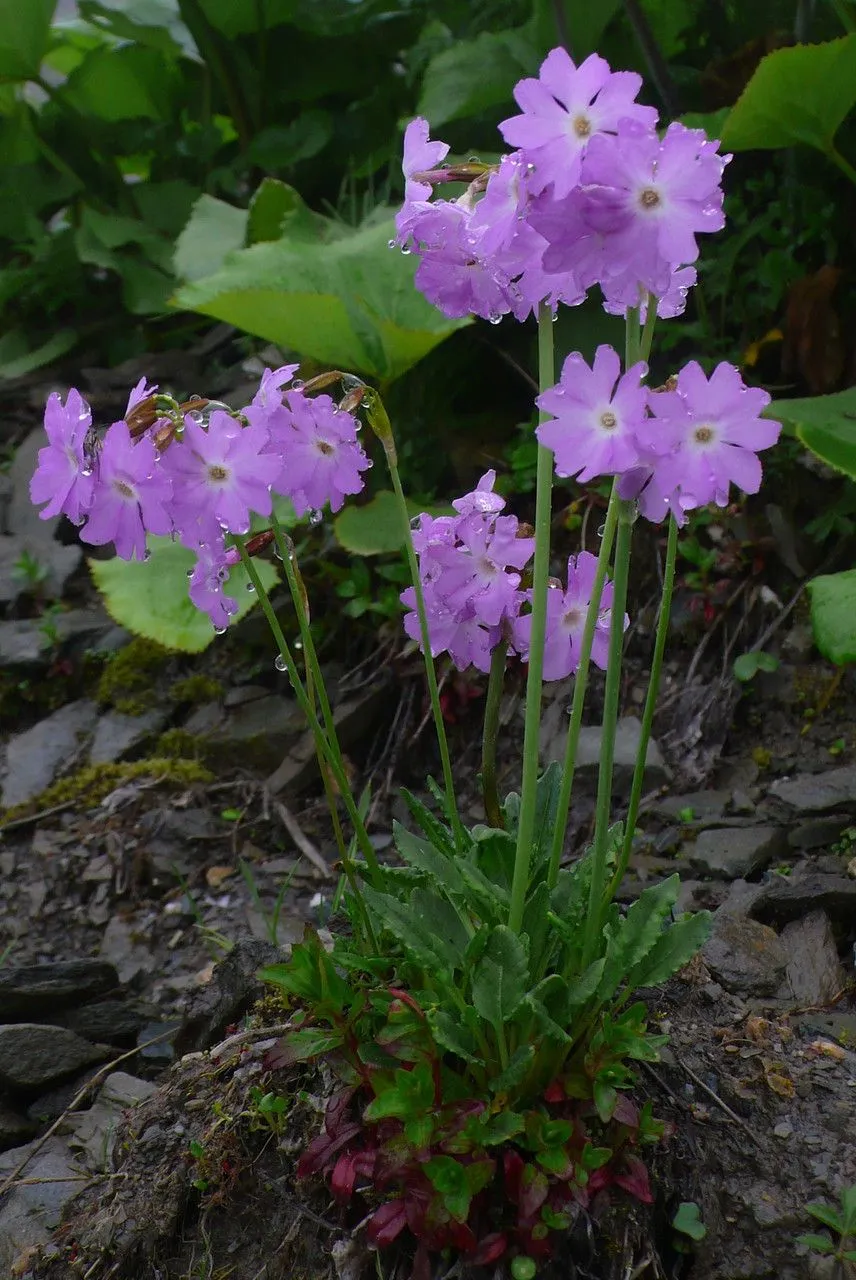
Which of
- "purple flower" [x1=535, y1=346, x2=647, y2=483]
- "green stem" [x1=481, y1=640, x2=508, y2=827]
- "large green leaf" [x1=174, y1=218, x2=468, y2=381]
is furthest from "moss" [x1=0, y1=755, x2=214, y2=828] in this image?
"purple flower" [x1=535, y1=346, x2=647, y2=483]

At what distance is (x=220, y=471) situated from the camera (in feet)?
3.42

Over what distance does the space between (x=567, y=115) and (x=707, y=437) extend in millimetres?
278

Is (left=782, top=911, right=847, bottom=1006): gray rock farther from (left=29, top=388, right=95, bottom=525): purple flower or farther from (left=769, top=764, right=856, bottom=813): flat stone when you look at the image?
(left=29, top=388, right=95, bottom=525): purple flower

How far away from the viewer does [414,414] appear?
314 centimetres

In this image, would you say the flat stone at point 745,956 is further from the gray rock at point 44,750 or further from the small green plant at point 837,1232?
the gray rock at point 44,750

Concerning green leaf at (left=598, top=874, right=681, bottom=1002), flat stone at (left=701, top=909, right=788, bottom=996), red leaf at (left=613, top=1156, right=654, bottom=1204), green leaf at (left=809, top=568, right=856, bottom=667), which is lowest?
flat stone at (left=701, top=909, right=788, bottom=996)

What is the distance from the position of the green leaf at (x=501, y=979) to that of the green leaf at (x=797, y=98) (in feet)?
6.52

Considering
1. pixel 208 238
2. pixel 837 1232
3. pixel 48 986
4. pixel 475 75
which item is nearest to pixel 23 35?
pixel 208 238

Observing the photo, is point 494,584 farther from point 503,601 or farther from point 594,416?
point 594,416

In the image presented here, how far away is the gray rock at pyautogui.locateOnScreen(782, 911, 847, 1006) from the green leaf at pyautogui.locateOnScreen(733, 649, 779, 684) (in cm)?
73

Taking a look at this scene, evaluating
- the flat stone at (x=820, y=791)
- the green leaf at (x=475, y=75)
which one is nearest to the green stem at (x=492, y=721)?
the flat stone at (x=820, y=791)

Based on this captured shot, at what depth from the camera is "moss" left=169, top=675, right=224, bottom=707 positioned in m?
3.08

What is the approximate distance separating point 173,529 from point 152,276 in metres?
3.16

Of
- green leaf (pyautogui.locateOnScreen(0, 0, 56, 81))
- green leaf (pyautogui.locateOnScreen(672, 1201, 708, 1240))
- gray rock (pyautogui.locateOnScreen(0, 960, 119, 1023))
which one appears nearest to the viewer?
green leaf (pyautogui.locateOnScreen(672, 1201, 708, 1240))
